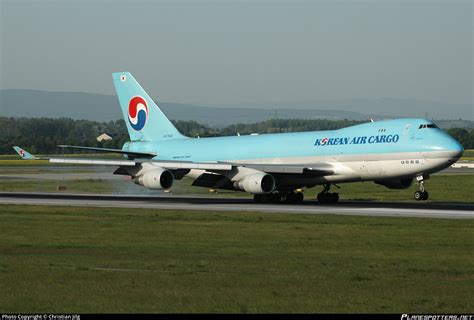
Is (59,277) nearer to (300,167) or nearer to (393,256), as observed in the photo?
(393,256)

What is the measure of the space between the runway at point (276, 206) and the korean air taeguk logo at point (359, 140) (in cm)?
314

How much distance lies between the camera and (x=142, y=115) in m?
Answer: 55.5

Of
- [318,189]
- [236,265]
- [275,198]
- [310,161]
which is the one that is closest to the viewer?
[236,265]

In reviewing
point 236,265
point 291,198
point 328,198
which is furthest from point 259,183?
point 236,265

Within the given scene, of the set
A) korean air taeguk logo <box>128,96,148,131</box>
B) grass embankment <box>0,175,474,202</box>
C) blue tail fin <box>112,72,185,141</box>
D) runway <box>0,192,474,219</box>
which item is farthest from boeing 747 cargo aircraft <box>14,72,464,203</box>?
grass embankment <box>0,175,474,202</box>

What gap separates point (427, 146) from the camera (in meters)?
41.9

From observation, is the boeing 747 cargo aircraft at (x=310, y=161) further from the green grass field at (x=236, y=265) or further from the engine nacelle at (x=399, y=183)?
the green grass field at (x=236, y=265)

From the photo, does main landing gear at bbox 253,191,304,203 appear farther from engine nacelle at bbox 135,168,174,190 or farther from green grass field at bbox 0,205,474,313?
green grass field at bbox 0,205,474,313

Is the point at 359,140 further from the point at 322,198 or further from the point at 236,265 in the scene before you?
the point at 236,265

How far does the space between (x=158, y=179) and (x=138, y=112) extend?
10.9 m

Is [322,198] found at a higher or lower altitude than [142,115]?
lower

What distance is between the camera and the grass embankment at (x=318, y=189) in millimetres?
53312

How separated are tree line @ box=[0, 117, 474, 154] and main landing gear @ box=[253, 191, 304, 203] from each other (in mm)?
40093

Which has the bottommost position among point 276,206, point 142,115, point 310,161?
point 276,206
